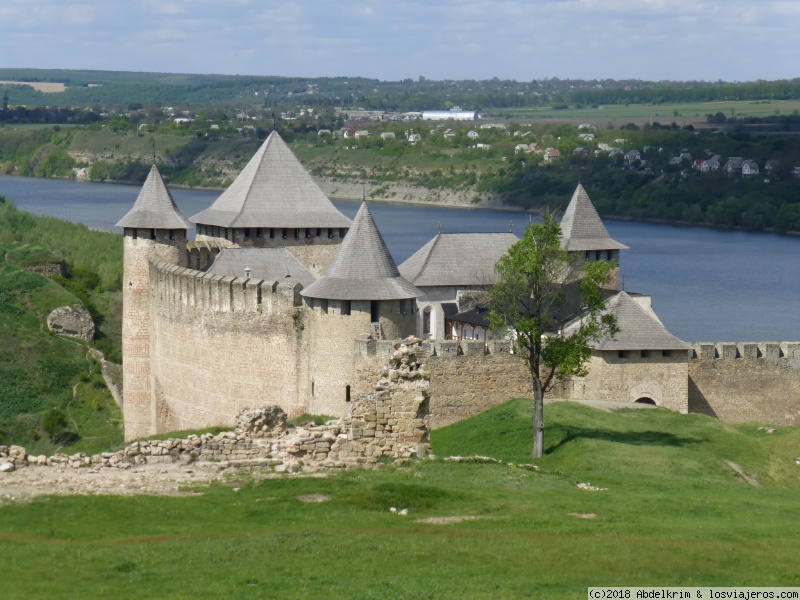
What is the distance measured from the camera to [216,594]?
10.1m

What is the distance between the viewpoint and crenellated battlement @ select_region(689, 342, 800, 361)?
2500 centimetres

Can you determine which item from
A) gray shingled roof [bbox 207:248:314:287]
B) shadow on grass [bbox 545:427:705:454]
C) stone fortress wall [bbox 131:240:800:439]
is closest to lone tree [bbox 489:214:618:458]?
shadow on grass [bbox 545:427:705:454]

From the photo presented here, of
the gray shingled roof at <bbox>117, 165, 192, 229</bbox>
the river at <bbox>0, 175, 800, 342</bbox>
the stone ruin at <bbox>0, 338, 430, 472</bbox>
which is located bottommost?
the river at <bbox>0, 175, 800, 342</bbox>

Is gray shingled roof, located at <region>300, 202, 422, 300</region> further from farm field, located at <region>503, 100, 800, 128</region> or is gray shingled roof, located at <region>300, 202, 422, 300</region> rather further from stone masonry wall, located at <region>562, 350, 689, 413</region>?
farm field, located at <region>503, 100, 800, 128</region>

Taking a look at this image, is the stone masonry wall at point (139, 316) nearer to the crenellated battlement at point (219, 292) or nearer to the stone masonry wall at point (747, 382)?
the crenellated battlement at point (219, 292)

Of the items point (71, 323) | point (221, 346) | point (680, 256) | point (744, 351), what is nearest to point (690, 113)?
point (680, 256)

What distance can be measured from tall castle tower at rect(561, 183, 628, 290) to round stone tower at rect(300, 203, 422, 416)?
796 cm

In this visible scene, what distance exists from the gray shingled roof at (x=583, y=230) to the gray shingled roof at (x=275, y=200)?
14.8 feet

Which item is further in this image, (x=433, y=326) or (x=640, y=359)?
(x=433, y=326)

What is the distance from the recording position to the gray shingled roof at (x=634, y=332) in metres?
24.0

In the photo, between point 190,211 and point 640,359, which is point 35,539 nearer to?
point 640,359

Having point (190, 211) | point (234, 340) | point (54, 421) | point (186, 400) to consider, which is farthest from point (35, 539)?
point (190, 211)

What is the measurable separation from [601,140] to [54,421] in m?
94.5

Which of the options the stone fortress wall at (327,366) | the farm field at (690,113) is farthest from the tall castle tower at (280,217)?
the farm field at (690,113)
